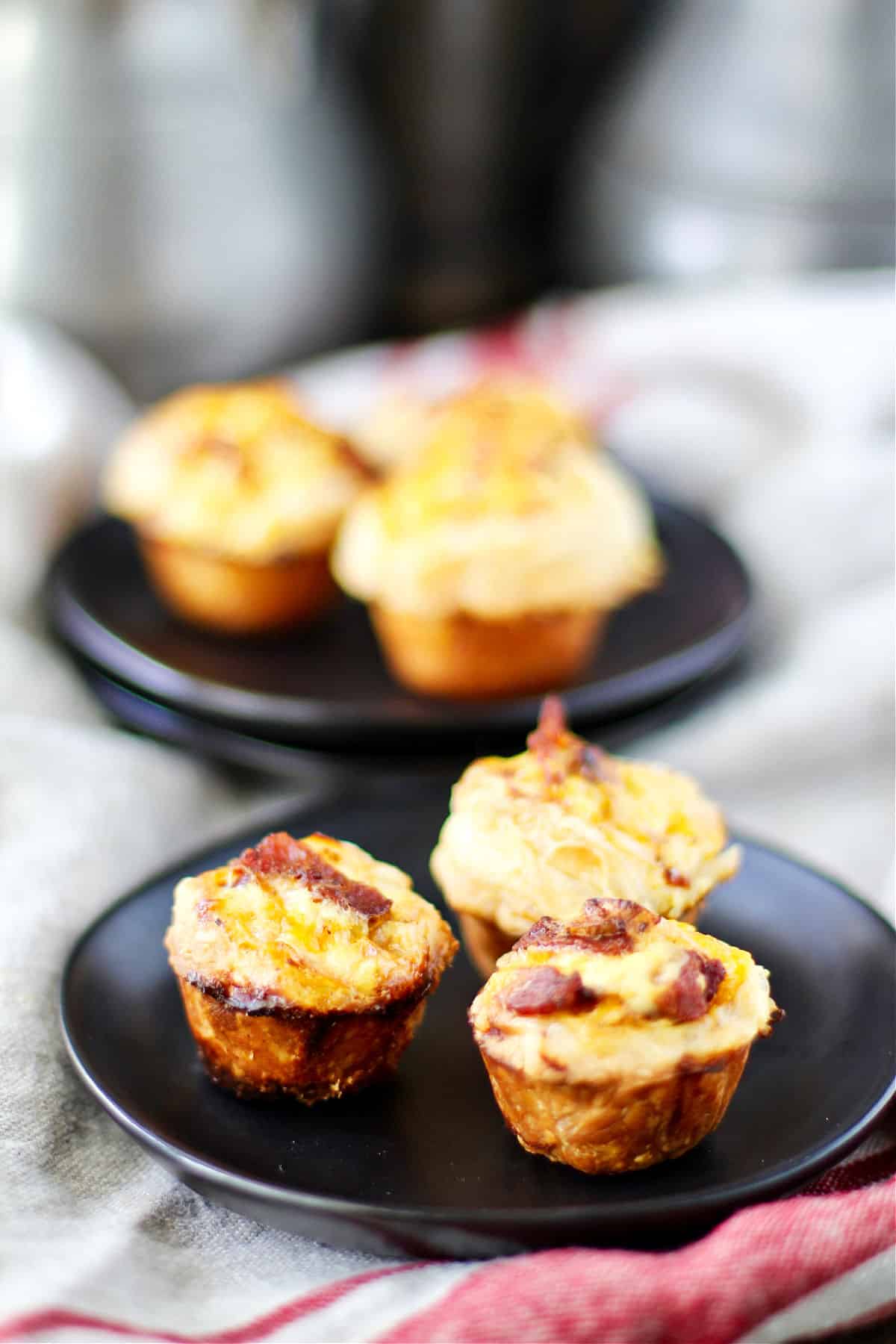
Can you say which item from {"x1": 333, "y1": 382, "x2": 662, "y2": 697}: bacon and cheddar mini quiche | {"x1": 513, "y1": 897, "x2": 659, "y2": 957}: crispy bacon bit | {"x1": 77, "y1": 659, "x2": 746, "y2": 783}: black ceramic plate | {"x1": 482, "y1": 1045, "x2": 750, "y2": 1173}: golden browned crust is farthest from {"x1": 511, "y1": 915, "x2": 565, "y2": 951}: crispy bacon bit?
{"x1": 333, "y1": 382, "x2": 662, "y2": 697}: bacon and cheddar mini quiche

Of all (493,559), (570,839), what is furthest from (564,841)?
(493,559)

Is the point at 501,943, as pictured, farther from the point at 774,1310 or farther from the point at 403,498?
the point at 403,498

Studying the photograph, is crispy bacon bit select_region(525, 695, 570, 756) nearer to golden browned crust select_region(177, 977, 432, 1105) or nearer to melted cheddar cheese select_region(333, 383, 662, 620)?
golden browned crust select_region(177, 977, 432, 1105)

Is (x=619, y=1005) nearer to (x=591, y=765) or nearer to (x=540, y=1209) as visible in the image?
(x=540, y=1209)

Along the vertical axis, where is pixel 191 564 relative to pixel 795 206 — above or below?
below

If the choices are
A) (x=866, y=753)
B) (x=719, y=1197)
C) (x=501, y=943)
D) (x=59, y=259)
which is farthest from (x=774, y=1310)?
(x=59, y=259)
